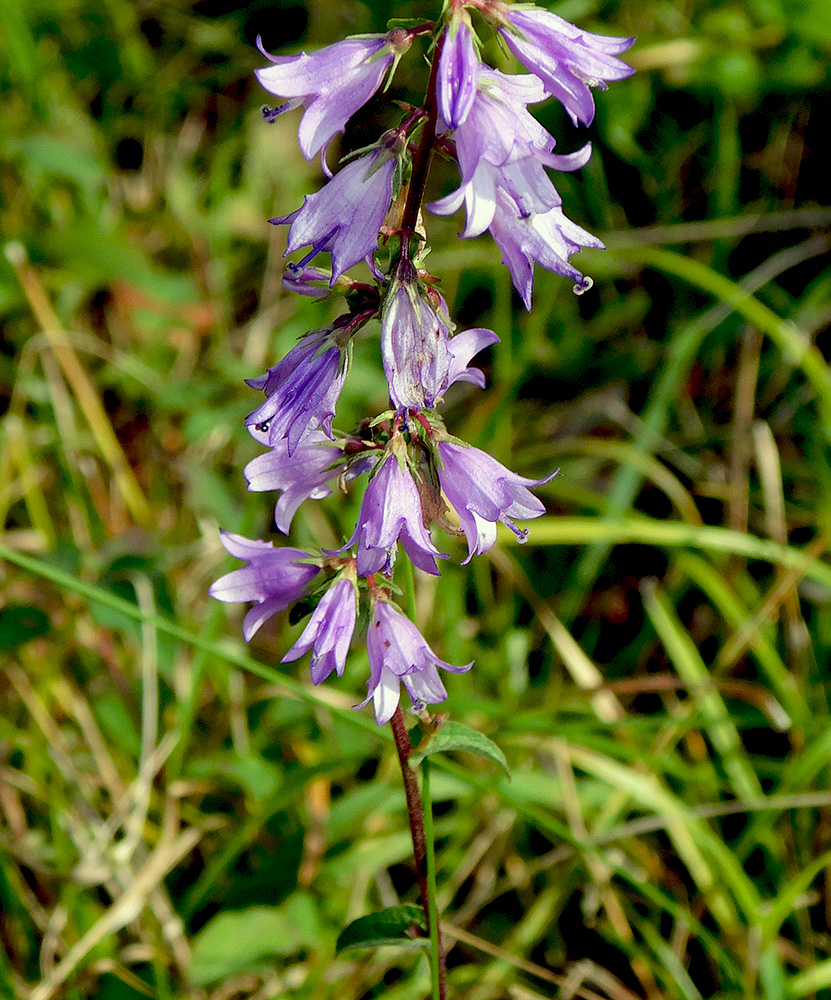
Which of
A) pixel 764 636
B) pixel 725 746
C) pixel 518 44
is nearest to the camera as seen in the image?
pixel 518 44

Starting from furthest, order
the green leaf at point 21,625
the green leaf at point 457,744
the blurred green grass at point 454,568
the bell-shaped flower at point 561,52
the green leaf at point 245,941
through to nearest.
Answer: the green leaf at point 21,625 < the blurred green grass at point 454,568 < the green leaf at point 245,941 < the green leaf at point 457,744 < the bell-shaped flower at point 561,52

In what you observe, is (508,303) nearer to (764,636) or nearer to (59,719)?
(764,636)

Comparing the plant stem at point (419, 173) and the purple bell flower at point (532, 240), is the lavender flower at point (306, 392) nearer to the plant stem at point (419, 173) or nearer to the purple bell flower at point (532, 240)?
the plant stem at point (419, 173)

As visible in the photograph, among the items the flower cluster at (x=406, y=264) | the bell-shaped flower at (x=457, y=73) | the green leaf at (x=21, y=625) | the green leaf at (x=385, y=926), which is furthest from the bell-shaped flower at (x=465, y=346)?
the green leaf at (x=21, y=625)

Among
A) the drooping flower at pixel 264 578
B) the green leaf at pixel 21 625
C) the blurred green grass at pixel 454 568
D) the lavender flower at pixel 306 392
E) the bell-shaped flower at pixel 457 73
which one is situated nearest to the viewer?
the bell-shaped flower at pixel 457 73

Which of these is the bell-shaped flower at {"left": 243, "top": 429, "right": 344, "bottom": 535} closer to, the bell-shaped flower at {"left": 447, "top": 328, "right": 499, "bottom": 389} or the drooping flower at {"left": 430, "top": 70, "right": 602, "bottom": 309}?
the bell-shaped flower at {"left": 447, "top": 328, "right": 499, "bottom": 389}

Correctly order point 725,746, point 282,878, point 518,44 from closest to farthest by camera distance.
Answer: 1. point 518,44
2. point 282,878
3. point 725,746

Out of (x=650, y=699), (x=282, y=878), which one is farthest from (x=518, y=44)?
(x=650, y=699)
